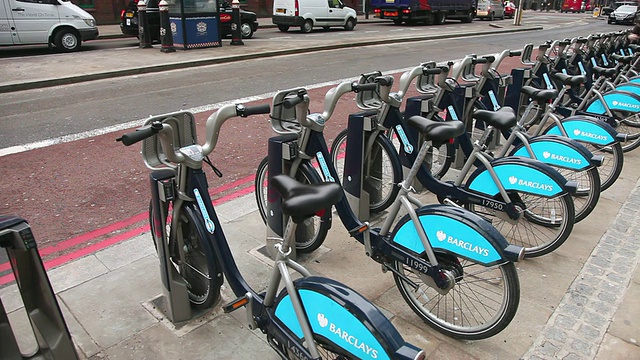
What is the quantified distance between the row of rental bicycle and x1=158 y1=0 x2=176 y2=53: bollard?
10620 millimetres

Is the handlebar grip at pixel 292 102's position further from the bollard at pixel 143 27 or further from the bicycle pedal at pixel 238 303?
the bollard at pixel 143 27

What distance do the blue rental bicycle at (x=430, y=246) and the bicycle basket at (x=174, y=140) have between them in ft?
2.20

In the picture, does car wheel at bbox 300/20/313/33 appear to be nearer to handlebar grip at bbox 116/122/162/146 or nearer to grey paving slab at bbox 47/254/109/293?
grey paving slab at bbox 47/254/109/293

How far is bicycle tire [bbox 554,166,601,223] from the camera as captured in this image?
4051 millimetres

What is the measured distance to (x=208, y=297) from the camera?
2.94 metres

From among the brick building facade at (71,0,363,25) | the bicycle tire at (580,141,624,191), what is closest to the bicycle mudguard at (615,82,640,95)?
the bicycle tire at (580,141,624,191)

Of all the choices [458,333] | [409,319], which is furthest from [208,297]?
[458,333]

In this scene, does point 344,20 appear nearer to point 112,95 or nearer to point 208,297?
point 112,95

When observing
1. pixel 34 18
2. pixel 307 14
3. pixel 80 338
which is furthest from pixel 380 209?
pixel 307 14

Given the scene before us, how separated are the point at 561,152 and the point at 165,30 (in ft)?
40.8

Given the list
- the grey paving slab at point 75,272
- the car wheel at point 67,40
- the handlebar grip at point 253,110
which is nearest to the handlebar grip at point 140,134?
the handlebar grip at point 253,110

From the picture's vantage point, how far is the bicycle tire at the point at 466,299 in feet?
8.82

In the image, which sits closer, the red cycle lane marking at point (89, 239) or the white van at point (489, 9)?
the red cycle lane marking at point (89, 239)

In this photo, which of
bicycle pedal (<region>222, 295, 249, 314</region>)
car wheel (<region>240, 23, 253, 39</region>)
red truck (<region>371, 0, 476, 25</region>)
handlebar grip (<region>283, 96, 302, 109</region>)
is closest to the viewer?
bicycle pedal (<region>222, 295, 249, 314</region>)
